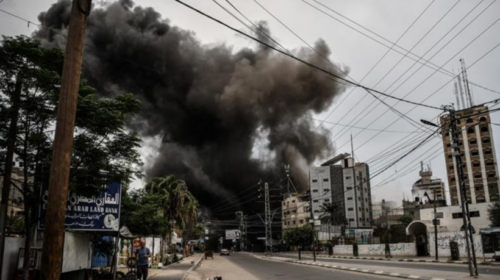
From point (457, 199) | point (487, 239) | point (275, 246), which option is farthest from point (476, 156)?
point (487, 239)

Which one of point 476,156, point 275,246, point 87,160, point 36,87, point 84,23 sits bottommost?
point 275,246

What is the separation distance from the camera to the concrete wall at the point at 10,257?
10203mm

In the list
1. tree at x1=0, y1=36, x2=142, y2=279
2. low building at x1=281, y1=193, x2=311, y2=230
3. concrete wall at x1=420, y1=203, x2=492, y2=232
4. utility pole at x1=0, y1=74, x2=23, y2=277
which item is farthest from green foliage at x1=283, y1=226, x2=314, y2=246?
utility pole at x1=0, y1=74, x2=23, y2=277

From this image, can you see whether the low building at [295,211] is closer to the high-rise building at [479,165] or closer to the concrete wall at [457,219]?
the high-rise building at [479,165]

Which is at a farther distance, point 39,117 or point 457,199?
point 457,199

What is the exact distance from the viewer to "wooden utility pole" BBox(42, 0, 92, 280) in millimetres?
4988

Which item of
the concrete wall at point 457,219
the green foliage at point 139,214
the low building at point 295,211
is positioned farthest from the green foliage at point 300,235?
the green foliage at point 139,214

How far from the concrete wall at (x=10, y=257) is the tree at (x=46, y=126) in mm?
420

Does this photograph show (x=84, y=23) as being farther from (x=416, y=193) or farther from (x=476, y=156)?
(x=416, y=193)

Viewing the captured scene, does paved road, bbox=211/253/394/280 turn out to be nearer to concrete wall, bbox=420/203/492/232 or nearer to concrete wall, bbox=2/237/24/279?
concrete wall, bbox=2/237/24/279

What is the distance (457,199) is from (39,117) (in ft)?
359

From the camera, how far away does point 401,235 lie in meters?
53.4

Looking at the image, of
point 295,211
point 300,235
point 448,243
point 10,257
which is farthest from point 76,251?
point 295,211

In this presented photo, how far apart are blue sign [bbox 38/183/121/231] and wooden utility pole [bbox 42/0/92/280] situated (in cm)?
707
